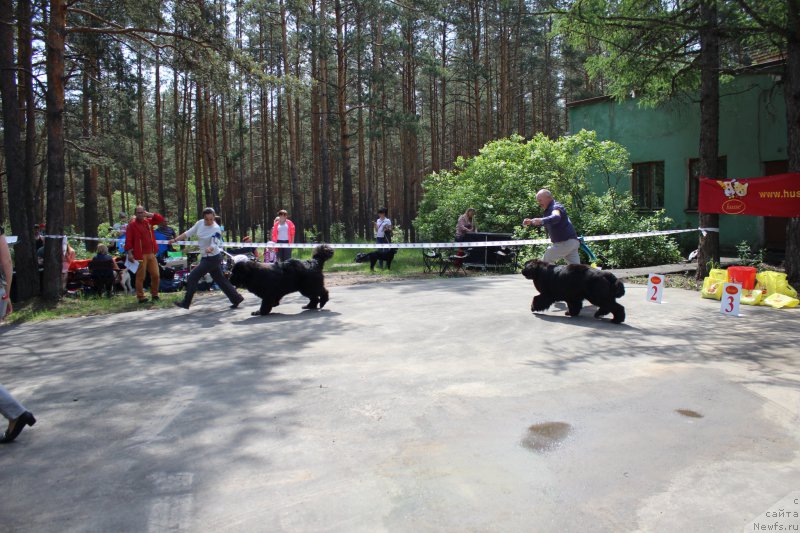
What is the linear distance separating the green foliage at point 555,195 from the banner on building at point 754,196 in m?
3.20

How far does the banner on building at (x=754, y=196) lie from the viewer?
11.1 m

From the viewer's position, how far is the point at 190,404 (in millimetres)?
5285

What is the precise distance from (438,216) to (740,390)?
14823 millimetres

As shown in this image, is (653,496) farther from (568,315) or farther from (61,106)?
(61,106)

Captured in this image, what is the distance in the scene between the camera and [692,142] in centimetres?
1864

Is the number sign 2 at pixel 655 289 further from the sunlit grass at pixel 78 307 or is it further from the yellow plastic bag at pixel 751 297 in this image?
the sunlit grass at pixel 78 307

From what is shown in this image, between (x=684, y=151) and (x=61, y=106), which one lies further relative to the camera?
(x=684, y=151)

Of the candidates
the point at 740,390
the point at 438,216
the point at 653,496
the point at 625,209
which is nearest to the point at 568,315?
the point at 740,390

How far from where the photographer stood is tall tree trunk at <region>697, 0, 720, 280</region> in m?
12.1

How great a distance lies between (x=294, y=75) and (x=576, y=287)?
35.4 feet

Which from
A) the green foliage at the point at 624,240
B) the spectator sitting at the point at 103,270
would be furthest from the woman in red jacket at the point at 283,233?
the green foliage at the point at 624,240

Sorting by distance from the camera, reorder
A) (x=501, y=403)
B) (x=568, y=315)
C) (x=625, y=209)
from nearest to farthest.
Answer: (x=501, y=403) → (x=568, y=315) → (x=625, y=209)

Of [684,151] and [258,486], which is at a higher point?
[684,151]

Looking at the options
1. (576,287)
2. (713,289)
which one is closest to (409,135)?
(713,289)
